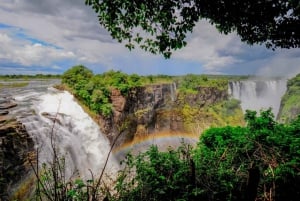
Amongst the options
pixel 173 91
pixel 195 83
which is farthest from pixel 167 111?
pixel 195 83

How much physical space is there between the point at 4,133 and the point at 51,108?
5968 millimetres

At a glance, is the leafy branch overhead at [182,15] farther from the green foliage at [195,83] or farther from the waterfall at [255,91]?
the waterfall at [255,91]

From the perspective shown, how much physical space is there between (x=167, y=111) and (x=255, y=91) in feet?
87.0

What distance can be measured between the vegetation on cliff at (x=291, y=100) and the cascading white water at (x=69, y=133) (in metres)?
35.0

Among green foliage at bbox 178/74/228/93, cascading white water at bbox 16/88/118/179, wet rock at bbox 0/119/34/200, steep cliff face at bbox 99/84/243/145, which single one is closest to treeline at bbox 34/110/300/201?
wet rock at bbox 0/119/34/200

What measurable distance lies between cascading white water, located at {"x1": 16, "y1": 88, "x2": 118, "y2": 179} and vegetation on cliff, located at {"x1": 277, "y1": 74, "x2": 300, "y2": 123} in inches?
1378

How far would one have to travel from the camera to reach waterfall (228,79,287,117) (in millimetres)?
58219

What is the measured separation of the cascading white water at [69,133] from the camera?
15.2 metres

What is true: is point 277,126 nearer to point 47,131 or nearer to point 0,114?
point 47,131

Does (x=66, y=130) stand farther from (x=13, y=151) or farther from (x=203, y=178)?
(x=203, y=178)

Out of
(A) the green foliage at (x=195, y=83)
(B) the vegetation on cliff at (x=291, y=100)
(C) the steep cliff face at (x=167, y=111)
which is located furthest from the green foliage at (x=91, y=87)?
(B) the vegetation on cliff at (x=291, y=100)

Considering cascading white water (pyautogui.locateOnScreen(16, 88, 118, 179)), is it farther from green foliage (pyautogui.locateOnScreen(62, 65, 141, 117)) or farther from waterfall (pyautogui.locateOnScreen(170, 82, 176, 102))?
waterfall (pyautogui.locateOnScreen(170, 82, 176, 102))

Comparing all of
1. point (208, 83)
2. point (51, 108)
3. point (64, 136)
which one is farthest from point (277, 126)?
point (208, 83)

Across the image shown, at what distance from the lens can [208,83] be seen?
52.3 meters
